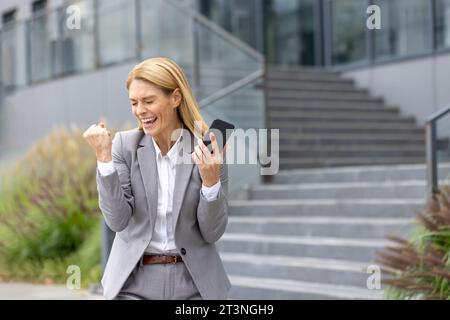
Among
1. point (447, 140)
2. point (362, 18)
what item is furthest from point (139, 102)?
point (362, 18)

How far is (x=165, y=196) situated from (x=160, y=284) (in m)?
0.32

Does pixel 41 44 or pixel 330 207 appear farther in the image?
pixel 41 44

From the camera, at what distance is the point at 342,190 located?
969cm

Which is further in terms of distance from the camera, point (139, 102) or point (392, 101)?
point (392, 101)

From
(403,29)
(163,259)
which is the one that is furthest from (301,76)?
(163,259)

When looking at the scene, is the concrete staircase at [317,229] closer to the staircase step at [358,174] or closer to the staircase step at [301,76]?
the staircase step at [358,174]

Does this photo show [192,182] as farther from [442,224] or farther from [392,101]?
[392,101]

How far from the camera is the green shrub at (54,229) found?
9.92 m

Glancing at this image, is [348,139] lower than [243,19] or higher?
lower

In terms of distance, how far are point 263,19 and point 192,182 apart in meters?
15.2

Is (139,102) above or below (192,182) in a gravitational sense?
above

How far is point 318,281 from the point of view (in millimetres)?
8070

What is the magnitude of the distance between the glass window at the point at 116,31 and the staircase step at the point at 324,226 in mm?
4643

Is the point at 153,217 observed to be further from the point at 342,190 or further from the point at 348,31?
the point at 348,31
